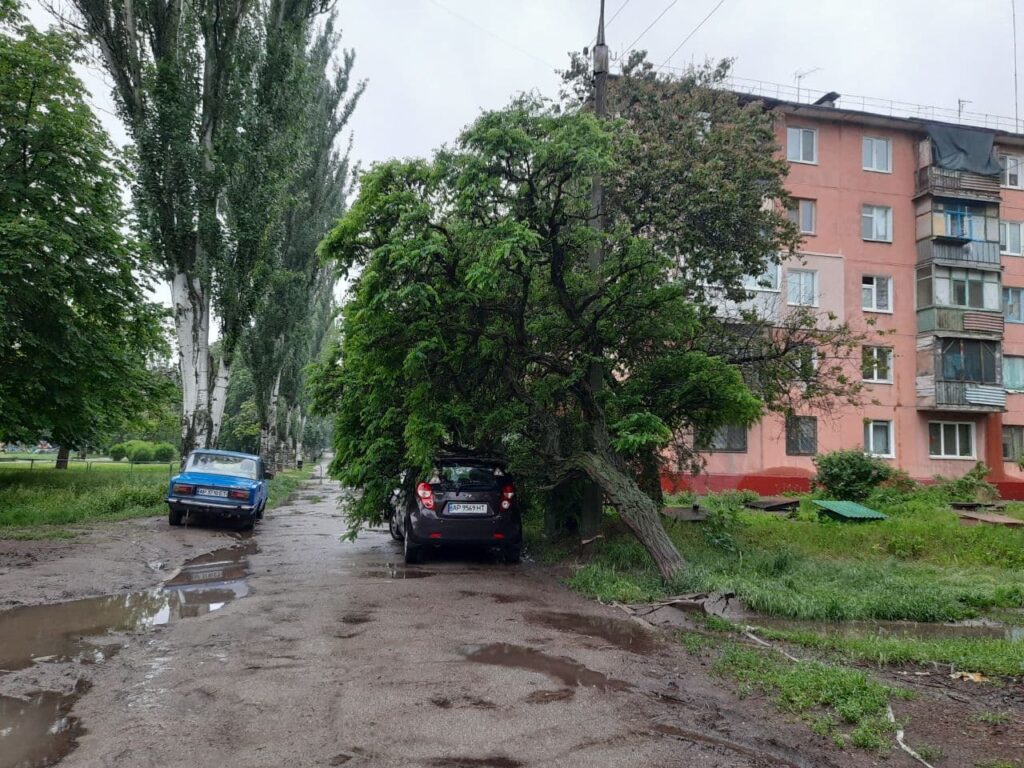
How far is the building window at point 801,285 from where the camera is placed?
87.1 feet

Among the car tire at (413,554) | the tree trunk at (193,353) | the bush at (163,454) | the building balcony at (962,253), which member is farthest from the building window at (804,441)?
the bush at (163,454)

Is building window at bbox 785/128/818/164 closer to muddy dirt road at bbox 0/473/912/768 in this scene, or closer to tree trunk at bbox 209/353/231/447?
tree trunk at bbox 209/353/231/447

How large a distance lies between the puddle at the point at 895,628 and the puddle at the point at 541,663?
2872 mm

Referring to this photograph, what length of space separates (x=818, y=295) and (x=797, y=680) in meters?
23.7

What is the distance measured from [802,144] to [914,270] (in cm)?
640

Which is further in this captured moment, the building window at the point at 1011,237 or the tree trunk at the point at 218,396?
the building window at the point at 1011,237

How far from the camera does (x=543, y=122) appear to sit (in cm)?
996

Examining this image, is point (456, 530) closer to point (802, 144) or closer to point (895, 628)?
point (895, 628)

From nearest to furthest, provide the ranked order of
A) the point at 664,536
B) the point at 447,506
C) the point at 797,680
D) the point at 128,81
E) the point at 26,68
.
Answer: the point at 797,680 → the point at 664,536 → the point at 447,506 → the point at 26,68 → the point at 128,81

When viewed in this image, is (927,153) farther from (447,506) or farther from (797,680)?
(797,680)

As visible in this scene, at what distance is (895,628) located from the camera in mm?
8594

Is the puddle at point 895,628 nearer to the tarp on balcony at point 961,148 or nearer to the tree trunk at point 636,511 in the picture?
the tree trunk at point 636,511

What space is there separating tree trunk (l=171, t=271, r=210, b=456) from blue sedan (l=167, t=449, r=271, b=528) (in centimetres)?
427

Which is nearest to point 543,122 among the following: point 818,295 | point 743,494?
point 743,494
